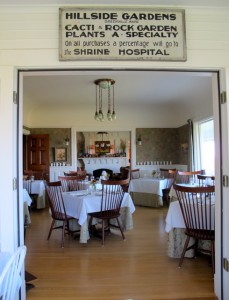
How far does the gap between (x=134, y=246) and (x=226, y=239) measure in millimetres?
1862

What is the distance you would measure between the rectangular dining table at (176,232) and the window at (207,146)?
133 inches

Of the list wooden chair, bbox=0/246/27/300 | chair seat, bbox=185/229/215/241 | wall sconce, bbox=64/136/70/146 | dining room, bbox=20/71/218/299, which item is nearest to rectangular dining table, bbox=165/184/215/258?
chair seat, bbox=185/229/215/241

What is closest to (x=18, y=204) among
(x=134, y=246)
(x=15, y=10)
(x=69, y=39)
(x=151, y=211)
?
(x=69, y=39)

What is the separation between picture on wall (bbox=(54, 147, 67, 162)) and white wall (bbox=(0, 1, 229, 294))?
6345 mm

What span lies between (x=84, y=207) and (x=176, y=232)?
1365 millimetres

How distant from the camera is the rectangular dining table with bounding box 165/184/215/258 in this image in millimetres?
3264

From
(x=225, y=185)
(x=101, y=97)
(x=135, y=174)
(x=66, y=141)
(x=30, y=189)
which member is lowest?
(x=30, y=189)

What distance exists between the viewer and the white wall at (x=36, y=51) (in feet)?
7.04

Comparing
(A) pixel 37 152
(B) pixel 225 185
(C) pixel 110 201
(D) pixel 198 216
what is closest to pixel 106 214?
(C) pixel 110 201

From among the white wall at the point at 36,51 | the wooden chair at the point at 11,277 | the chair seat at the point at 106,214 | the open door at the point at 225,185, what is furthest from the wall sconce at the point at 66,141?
the wooden chair at the point at 11,277

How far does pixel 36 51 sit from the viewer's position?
2227mm

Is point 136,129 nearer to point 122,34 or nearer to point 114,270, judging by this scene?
point 114,270

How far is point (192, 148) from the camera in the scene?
7.09m

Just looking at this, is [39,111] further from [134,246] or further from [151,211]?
[134,246]
